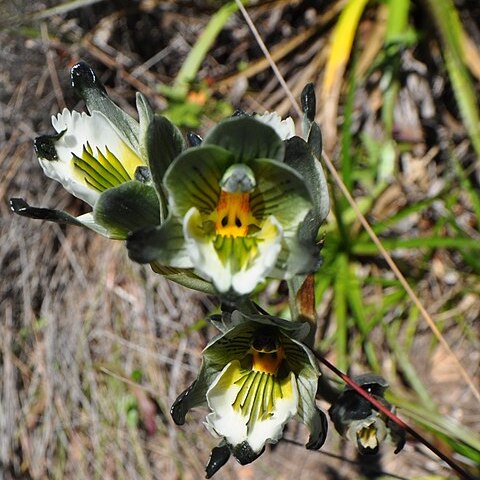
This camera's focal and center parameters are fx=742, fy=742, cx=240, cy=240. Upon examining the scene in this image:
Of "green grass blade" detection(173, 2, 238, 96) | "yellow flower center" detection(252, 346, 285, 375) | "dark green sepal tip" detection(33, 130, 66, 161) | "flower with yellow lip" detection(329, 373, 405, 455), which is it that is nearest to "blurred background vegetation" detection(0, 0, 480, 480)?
"green grass blade" detection(173, 2, 238, 96)

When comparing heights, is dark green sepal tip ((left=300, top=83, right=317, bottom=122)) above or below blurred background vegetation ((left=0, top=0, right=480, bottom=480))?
above

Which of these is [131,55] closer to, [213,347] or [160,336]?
[160,336]

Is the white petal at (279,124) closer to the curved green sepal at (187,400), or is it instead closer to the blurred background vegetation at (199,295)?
the curved green sepal at (187,400)

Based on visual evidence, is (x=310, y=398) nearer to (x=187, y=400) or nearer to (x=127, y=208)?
(x=187, y=400)

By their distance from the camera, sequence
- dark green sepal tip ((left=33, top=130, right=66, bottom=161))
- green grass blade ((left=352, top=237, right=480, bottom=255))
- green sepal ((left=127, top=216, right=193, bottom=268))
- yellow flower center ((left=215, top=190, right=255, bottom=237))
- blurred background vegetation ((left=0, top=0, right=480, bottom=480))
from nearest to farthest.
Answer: green sepal ((left=127, top=216, right=193, bottom=268)) → yellow flower center ((left=215, top=190, right=255, bottom=237)) → dark green sepal tip ((left=33, top=130, right=66, bottom=161)) → green grass blade ((left=352, top=237, right=480, bottom=255)) → blurred background vegetation ((left=0, top=0, right=480, bottom=480))

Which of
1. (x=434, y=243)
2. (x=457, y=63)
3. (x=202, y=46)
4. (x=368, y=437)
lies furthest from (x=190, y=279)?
(x=202, y=46)

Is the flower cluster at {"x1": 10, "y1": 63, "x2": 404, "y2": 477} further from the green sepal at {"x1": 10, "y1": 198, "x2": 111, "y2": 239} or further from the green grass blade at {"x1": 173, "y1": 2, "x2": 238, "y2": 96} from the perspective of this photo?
the green grass blade at {"x1": 173, "y1": 2, "x2": 238, "y2": 96}

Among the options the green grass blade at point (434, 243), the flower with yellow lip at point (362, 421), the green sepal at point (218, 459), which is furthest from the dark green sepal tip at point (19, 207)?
the green grass blade at point (434, 243)
